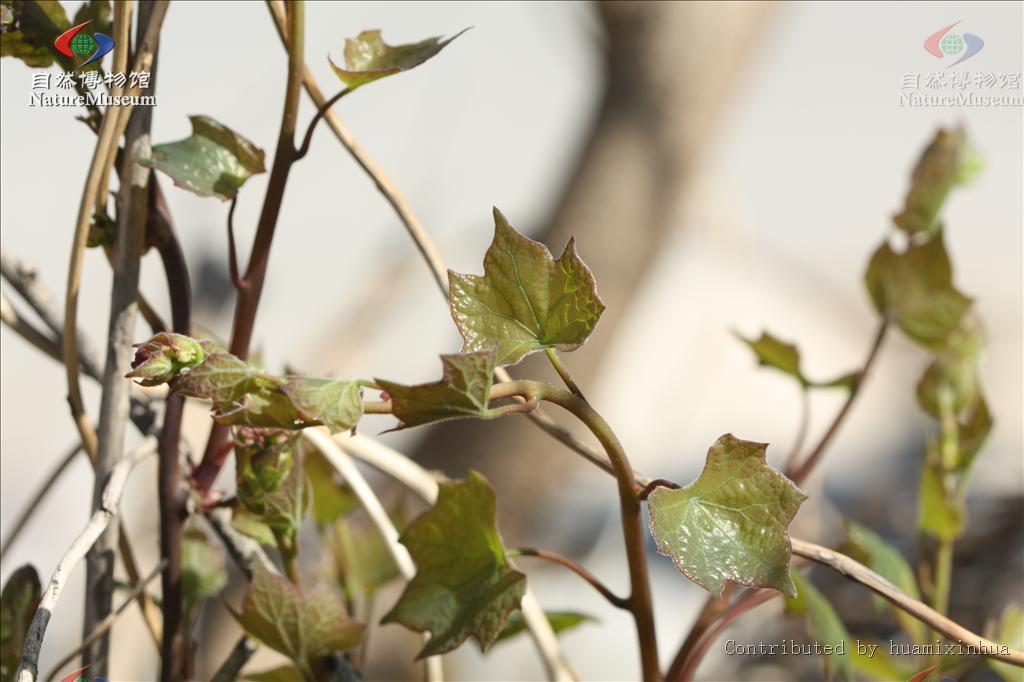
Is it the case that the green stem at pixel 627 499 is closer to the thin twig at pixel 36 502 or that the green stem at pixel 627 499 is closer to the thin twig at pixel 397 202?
the thin twig at pixel 397 202

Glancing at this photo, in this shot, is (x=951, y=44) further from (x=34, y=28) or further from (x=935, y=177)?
(x=34, y=28)

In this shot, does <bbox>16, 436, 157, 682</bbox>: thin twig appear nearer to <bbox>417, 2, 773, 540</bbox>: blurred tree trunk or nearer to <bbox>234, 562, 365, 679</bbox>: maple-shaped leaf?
<bbox>234, 562, 365, 679</bbox>: maple-shaped leaf

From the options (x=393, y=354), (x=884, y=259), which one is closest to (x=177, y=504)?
(x=884, y=259)

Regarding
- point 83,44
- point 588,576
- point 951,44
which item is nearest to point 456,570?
point 588,576

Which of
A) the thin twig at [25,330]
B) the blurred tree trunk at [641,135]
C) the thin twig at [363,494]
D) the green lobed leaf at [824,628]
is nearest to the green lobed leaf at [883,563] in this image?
the green lobed leaf at [824,628]

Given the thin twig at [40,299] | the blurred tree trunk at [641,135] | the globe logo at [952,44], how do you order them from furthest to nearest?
1. the blurred tree trunk at [641,135]
2. the globe logo at [952,44]
3. the thin twig at [40,299]
